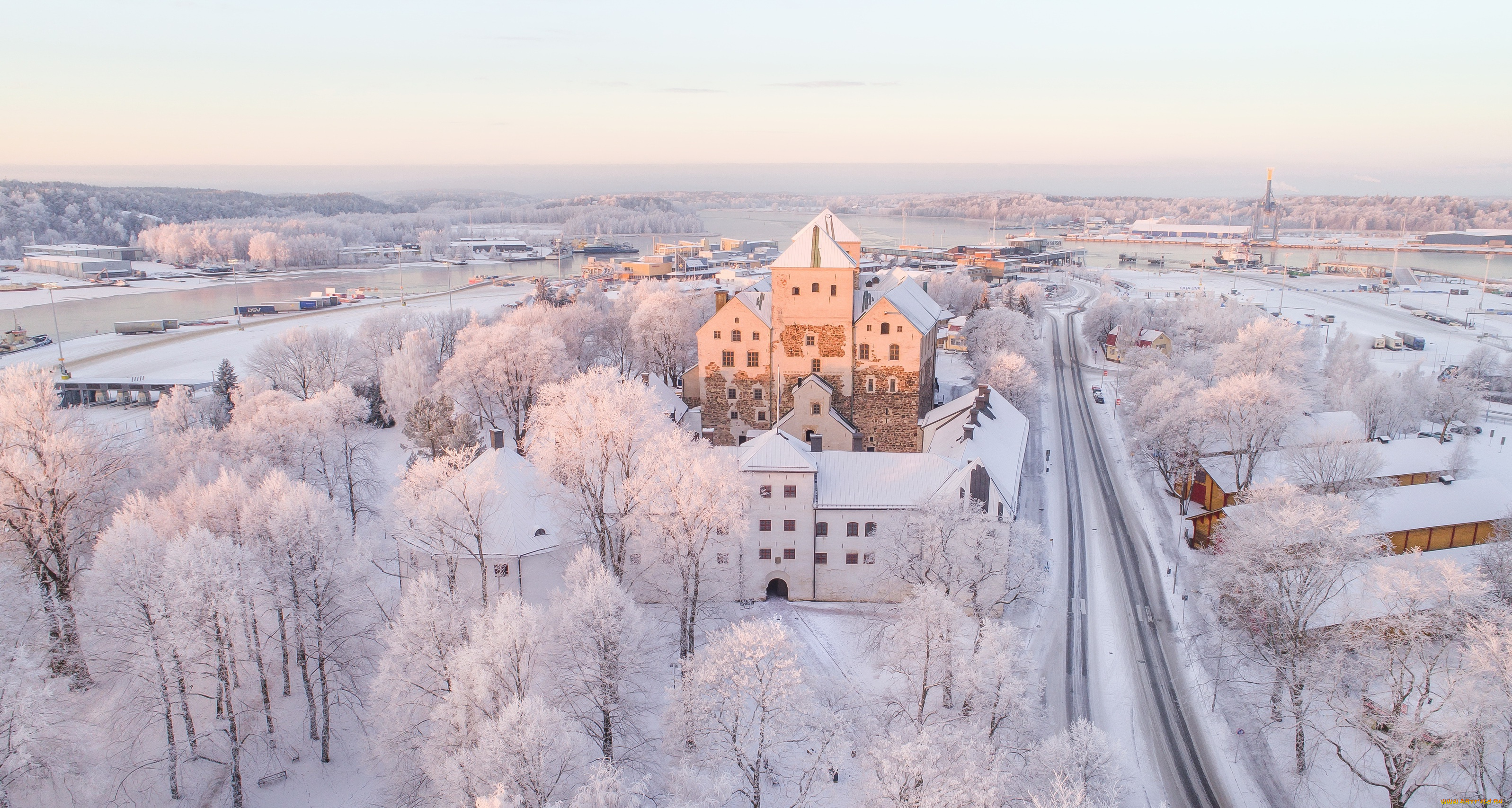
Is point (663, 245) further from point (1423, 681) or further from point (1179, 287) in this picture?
point (1423, 681)

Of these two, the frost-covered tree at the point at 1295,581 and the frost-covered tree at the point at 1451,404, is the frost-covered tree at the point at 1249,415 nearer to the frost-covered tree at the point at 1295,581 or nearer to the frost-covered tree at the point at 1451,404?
the frost-covered tree at the point at 1295,581

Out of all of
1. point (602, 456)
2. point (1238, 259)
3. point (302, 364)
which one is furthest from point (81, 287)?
Answer: point (1238, 259)

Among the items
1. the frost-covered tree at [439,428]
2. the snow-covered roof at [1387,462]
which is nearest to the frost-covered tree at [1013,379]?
the snow-covered roof at [1387,462]

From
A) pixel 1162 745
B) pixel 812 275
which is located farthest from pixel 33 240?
pixel 1162 745

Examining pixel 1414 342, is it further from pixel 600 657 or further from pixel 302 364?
pixel 302 364

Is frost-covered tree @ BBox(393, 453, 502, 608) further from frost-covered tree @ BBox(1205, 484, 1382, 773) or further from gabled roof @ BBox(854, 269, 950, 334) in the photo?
frost-covered tree @ BBox(1205, 484, 1382, 773)

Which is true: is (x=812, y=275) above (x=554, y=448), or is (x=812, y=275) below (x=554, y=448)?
above

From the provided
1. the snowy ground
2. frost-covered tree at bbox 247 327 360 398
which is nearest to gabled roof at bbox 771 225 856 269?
frost-covered tree at bbox 247 327 360 398
